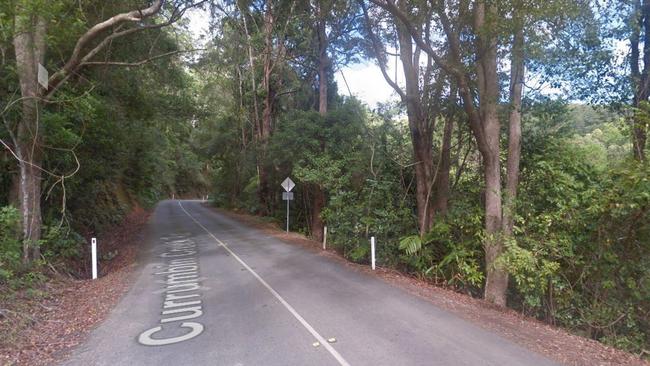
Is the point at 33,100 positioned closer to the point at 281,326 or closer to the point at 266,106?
the point at 281,326

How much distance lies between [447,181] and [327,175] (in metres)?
4.86

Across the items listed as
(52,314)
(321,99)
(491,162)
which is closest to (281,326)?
(52,314)

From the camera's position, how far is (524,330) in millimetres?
6797

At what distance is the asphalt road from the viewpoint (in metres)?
5.22

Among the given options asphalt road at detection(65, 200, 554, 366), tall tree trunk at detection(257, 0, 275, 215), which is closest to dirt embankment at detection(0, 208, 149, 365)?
asphalt road at detection(65, 200, 554, 366)

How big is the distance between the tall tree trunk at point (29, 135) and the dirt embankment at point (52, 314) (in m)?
1.33

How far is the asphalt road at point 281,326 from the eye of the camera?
5.22 meters

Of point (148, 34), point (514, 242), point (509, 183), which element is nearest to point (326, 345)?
point (514, 242)

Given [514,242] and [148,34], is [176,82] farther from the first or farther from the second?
[514,242]

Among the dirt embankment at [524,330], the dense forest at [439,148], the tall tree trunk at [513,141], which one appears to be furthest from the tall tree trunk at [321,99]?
the tall tree trunk at [513,141]

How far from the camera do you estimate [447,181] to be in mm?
12391

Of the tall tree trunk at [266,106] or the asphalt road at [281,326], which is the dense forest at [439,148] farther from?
the tall tree trunk at [266,106]

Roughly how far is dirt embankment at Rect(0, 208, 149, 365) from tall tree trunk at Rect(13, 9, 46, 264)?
1.33 m

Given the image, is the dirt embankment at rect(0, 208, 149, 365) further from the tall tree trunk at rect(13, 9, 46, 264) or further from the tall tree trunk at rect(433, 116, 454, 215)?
the tall tree trunk at rect(433, 116, 454, 215)
